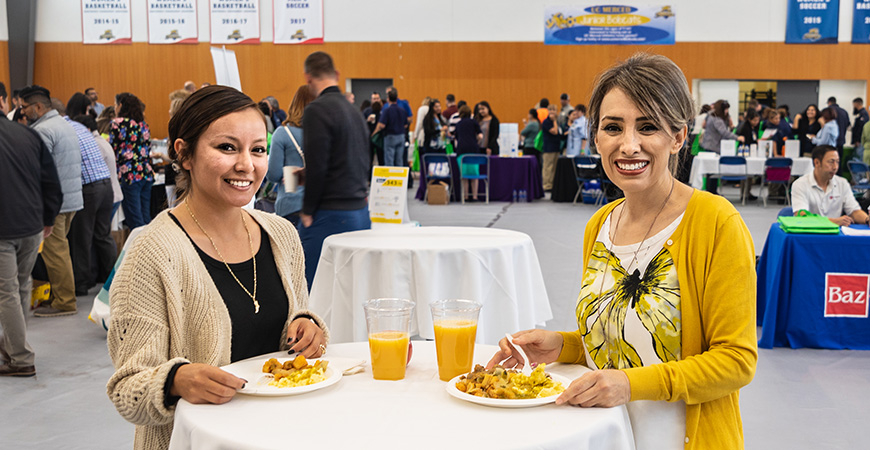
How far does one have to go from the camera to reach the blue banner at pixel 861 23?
15406mm

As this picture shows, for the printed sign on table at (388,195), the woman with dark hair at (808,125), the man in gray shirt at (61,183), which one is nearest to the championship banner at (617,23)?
the woman with dark hair at (808,125)

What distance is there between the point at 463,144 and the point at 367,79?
650 centimetres

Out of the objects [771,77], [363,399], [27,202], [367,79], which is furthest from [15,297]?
[771,77]

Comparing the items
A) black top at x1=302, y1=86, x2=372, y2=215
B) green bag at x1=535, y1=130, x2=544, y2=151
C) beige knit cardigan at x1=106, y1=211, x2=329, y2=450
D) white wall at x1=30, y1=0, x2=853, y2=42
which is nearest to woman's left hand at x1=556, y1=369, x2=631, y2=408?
beige knit cardigan at x1=106, y1=211, x2=329, y2=450

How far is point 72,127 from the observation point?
5.52 metres

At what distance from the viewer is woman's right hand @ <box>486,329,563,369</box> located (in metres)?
1.62

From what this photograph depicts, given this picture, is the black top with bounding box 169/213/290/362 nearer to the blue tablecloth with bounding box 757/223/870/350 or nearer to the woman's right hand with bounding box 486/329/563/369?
the woman's right hand with bounding box 486/329/563/369

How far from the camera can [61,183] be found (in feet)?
17.6

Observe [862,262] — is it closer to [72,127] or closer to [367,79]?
[72,127]

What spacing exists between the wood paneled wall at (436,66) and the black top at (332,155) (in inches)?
516

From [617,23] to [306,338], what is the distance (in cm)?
1526

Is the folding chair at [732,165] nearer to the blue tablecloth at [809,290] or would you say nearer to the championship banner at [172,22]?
the blue tablecloth at [809,290]

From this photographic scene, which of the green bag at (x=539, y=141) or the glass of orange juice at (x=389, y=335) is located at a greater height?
the green bag at (x=539, y=141)

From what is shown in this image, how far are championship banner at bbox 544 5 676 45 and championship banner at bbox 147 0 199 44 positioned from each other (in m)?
7.56
